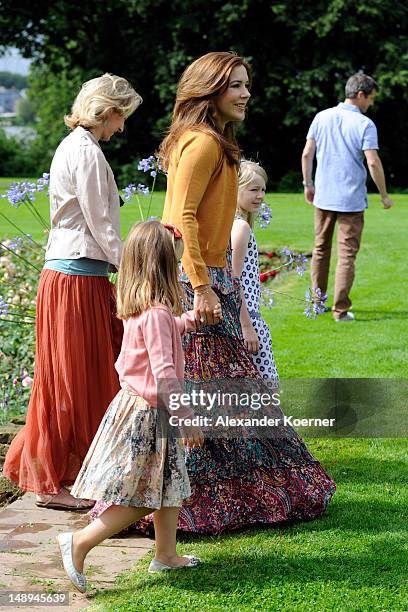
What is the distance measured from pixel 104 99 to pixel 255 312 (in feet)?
3.85

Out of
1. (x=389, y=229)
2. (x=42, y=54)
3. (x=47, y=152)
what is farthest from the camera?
(x=47, y=152)

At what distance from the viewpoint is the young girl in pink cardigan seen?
11.7 feet

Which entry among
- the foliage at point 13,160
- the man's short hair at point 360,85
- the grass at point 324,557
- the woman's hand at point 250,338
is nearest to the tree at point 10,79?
the foliage at point 13,160

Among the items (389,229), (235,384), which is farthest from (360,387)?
(389,229)

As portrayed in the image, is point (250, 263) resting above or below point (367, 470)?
above

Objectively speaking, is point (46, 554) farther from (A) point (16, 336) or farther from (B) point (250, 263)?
(A) point (16, 336)

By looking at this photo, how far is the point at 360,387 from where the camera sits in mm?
6645

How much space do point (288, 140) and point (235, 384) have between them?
26.5 metres

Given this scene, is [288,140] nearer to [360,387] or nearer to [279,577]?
[360,387]

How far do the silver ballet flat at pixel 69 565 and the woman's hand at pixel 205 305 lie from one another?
945mm

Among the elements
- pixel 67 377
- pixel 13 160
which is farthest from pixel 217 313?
pixel 13 160

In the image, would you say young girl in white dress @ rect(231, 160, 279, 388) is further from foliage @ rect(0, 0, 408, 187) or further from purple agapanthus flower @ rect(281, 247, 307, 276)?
foliage @ rect(0, 0, 408, 187)

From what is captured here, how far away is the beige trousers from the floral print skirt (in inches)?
208

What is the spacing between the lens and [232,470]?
4215 mm
